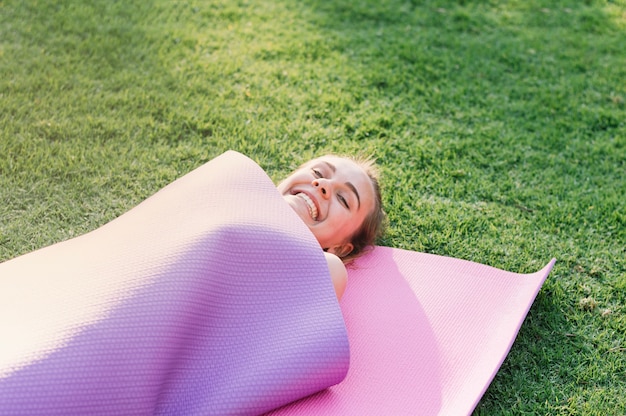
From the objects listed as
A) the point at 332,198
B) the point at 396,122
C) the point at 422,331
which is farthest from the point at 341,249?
the point at 396,122

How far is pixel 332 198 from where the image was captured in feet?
A: 10.6

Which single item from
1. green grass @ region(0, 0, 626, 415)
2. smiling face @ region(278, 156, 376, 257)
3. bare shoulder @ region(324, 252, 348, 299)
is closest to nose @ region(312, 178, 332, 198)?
smiling face @ region(278, 156, 376, 257)

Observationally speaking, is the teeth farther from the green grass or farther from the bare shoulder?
the green grass

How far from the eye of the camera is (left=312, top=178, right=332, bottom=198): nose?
320 centimetres

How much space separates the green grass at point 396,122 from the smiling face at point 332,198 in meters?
0.41

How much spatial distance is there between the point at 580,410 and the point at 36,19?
4556mm

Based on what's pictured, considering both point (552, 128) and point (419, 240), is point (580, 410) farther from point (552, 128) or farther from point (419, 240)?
point (552, 128)

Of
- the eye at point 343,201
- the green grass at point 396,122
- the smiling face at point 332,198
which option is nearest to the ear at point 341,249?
the smiling face at point 332,198

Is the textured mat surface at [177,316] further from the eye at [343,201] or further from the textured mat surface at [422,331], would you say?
the eye at [343,201]

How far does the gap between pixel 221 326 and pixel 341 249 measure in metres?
1.07

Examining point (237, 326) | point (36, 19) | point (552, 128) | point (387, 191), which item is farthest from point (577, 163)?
point (36, 19)

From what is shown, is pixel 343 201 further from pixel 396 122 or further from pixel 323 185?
pixel 396 122

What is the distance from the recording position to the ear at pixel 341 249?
333 centimetres

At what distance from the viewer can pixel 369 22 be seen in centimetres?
569
